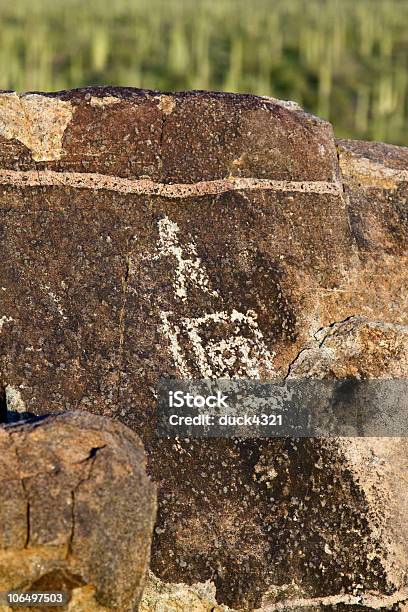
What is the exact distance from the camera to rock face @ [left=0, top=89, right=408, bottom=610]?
6797 mm

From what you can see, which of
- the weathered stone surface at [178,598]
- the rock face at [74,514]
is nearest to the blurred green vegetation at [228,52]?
the weathered stone surface at [178,598]

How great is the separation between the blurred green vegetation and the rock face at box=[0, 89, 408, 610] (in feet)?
42.4

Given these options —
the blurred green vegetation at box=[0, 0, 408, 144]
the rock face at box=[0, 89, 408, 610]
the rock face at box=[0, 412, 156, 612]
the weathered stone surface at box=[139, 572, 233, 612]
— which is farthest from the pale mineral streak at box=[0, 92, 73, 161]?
the blurred green vegetation at box=[0, 0, 408, 144]

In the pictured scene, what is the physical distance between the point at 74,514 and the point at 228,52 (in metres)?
23.4

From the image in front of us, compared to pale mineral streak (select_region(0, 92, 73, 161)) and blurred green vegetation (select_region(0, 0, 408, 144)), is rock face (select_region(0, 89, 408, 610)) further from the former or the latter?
blurred green vegetation (select_region(0, 0, 408, 144))

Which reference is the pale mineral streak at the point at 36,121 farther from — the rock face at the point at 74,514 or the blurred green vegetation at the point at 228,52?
the blurred green vegetation at the point at 228,52

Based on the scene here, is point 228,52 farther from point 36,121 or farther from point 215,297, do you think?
point 215,297

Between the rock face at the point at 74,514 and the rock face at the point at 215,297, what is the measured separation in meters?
1.17

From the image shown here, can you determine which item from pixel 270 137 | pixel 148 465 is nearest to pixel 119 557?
pixel 148 465

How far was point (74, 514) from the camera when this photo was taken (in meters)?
5.32

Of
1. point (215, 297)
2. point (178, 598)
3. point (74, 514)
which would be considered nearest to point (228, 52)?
point (215, 297)

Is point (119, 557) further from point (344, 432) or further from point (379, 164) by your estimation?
point (379, 164)

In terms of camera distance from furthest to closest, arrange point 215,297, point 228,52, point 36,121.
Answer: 1. point 228,52
2. point 36,121
3. point 215,297

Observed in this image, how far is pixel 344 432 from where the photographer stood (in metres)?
7.25
